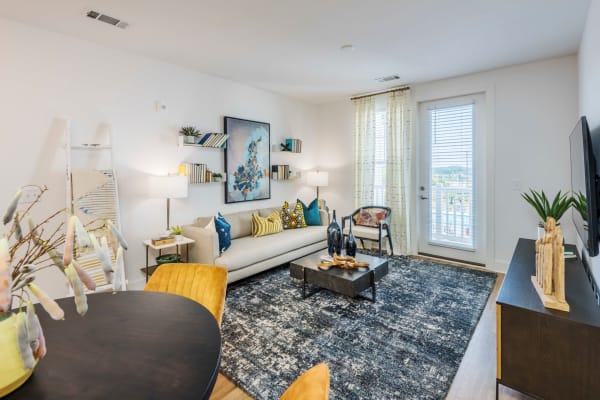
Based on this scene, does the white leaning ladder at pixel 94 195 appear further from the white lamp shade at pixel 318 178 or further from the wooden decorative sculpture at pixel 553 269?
the wooden decorative sculpture at pixel 553 269

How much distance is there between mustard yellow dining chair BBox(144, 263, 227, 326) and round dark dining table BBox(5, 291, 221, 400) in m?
0.28

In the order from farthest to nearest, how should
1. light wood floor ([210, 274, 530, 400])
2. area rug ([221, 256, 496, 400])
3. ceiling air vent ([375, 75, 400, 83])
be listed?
1. ceiling air vent ([375, 75, 400, 83])
2. area rug ([221, 256, 496, 400])
3. light wood floor ([210, 274, 530, 400])

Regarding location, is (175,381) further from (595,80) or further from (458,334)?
(595,80)

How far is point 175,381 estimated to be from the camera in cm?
85

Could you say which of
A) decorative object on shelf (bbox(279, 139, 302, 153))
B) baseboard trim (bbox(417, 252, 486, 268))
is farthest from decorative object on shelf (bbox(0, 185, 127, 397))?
baseboard trim (bbox(417, 252, 486, 268))

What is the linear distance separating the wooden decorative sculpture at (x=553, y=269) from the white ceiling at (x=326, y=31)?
73.8 inches

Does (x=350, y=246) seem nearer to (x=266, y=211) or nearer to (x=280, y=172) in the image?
(x=266, y=211)

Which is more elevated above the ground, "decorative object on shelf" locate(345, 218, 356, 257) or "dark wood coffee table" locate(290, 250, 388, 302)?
"decorative object on shelf" locate(345, 218, 356, 257)

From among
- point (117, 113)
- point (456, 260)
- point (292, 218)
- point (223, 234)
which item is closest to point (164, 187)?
point (223, 234)

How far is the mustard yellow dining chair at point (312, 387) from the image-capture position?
0.78m

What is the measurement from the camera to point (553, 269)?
5.53 feet

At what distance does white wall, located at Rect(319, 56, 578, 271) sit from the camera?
363cm

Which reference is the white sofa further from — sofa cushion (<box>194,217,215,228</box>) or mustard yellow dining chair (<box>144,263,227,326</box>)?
mustard yellow dining chair (<box>144,263,227,326</box>)

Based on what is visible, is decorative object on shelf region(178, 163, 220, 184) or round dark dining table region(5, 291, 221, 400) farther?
decorative object on shelf region(178, 163, 220, 184)
